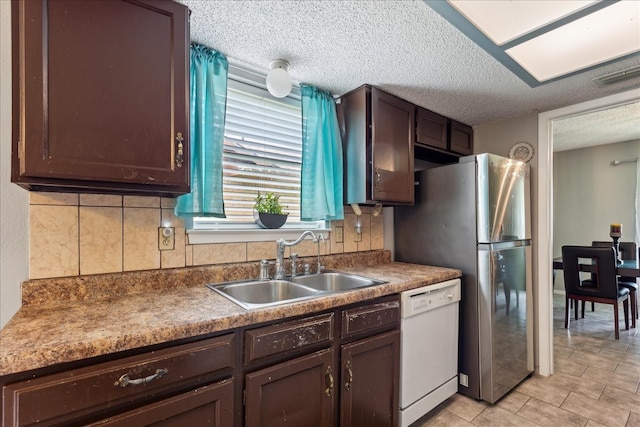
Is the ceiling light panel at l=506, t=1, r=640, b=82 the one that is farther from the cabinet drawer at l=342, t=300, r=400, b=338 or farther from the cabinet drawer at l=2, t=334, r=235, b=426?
the cabinet drawer at l=2, t=334, r=235, b=426

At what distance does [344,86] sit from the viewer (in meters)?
2.07

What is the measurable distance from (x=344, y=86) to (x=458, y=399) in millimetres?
2310

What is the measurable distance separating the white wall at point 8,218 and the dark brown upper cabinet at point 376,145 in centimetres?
171

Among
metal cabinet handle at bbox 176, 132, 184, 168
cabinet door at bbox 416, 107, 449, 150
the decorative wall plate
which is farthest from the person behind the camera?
the decorative wall plate

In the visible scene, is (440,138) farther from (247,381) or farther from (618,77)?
(247,381)

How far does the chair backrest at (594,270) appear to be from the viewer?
9.98ft

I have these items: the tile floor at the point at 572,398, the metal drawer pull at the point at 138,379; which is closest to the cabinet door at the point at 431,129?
the tile floor at the point at 572,398

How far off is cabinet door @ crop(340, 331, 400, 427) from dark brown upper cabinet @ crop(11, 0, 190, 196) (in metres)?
1.13

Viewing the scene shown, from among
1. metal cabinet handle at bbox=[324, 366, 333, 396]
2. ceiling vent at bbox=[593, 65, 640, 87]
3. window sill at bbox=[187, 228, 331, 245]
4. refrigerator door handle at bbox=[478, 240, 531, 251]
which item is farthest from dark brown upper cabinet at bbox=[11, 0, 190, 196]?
ceiling vent at bbox=[593, 65, 640, 87]

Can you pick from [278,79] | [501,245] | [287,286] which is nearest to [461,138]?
[501,245]

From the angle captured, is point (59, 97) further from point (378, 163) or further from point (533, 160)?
point (533, 160)

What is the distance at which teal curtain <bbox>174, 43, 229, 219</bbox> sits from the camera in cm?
154

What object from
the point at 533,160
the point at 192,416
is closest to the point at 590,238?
the point at 533,160

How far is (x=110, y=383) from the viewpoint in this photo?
872 millimetres
